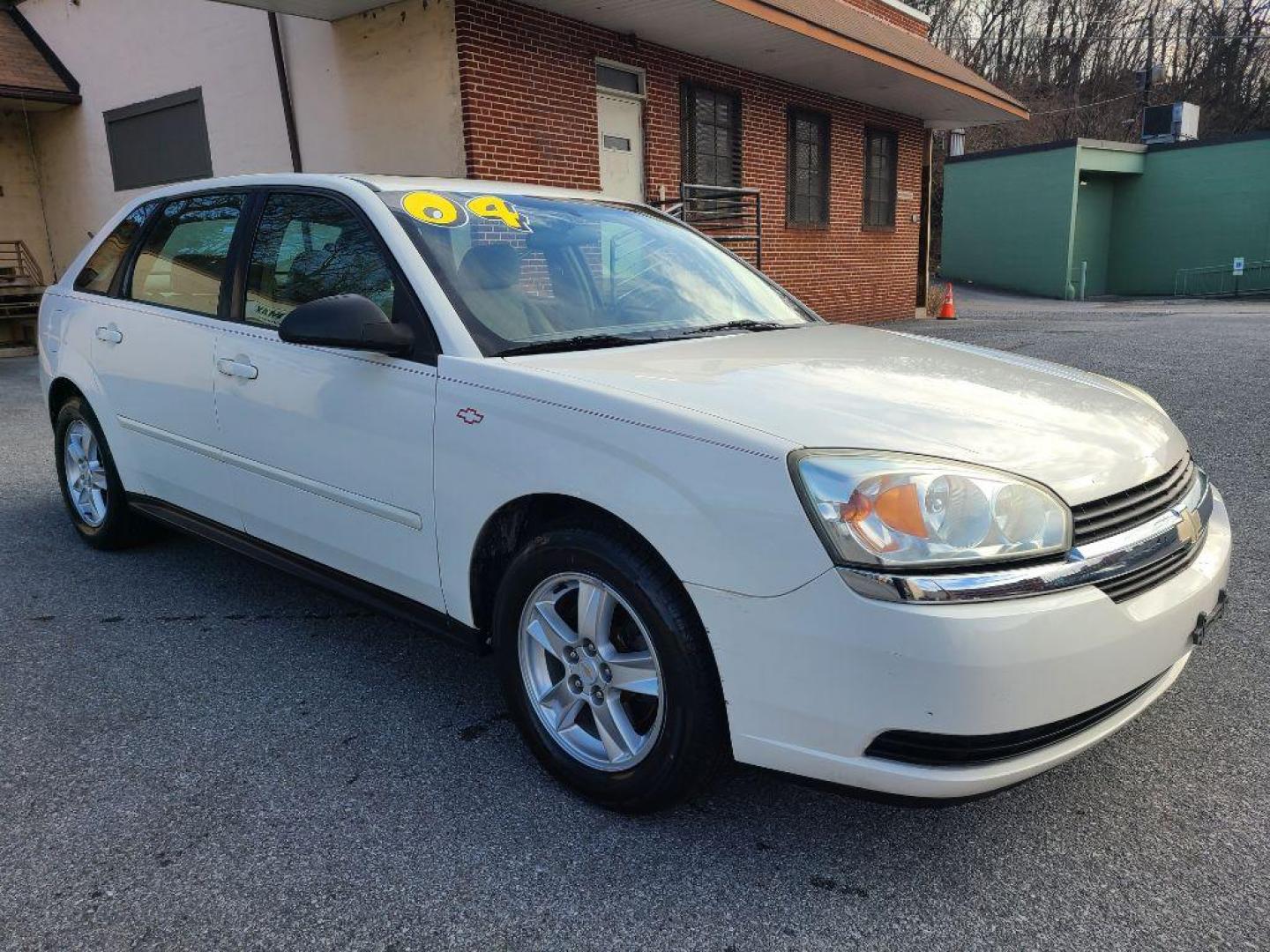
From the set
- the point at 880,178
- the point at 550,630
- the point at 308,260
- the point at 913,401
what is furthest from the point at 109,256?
the point at 880,178

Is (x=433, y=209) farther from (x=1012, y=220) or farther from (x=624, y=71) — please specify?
(x=1012, y=220)

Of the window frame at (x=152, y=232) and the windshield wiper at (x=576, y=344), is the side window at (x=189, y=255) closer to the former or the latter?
the window frame at (x=152, y=232)

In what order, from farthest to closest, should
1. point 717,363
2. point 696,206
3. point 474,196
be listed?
1. point 696,206
2. point 474,196
3. point 717,363

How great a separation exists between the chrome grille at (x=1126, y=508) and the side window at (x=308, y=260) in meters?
1.98

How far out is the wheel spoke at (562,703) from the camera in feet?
8.16

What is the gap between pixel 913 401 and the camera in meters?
2.34

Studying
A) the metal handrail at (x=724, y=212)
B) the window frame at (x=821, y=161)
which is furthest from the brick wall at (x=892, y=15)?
the metal handrail at (x=724, y=212)

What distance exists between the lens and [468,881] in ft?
7.10

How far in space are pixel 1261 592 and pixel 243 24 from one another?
11.5 m

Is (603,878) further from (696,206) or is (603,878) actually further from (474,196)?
(696,206)

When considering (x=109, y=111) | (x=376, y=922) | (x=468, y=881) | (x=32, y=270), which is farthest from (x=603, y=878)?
(x=32, y=270)

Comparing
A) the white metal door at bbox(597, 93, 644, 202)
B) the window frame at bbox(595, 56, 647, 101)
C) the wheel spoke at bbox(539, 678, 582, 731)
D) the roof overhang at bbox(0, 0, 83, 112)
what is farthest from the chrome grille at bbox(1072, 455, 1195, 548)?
the roof overhang at bbox(0, 0, 83, 112)

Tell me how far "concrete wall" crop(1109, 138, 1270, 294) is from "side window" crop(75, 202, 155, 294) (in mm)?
32319

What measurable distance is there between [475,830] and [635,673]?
58cm
